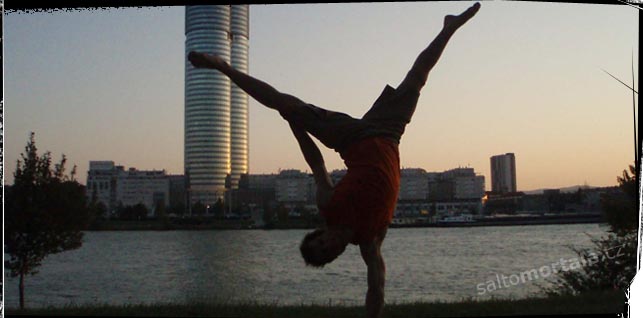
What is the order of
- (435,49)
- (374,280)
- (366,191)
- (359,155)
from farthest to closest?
1. (435,49)
2. (359,155)
3. (366,191)
4. (374,280)

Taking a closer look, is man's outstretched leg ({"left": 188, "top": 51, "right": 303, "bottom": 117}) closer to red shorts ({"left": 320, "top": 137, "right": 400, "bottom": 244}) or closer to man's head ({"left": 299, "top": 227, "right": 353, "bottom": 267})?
red shorts ({"left": 320, "top": 137, "right": 400, "bottom": 244})

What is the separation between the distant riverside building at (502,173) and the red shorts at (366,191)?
3.08 m

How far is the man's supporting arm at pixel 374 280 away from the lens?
5520mm

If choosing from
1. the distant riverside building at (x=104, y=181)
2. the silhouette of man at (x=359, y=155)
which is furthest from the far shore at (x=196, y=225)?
the silhouette of man at (x=359, y=155)

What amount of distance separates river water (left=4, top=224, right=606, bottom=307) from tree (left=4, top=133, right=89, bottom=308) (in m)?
0.65

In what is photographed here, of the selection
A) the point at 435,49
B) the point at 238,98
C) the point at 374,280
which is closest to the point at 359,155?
the point at 374,280

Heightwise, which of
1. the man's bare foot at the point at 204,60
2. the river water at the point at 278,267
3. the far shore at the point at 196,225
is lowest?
the river water at the point at 278,267

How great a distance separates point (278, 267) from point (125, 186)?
3298mm

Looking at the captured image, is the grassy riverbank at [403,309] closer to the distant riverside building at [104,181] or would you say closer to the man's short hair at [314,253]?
the man's short hair at [314,253]

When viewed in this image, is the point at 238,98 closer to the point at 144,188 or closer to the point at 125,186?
the point at 144,188

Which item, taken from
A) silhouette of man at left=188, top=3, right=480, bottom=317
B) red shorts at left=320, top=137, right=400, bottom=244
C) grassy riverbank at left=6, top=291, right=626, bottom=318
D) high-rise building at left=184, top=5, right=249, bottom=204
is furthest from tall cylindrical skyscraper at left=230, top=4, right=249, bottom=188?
red shorts at left=320, top=137, right=400, bottom=244

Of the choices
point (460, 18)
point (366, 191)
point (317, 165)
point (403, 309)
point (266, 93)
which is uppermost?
point (460, 18)

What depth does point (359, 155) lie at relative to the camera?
19.0 ft

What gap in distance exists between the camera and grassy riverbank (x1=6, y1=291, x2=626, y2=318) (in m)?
6.21
